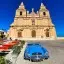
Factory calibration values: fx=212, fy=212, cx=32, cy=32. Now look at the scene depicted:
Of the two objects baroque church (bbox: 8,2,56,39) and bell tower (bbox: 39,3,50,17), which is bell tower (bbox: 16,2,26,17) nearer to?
baroque church (bbox: 8,2,56,39)

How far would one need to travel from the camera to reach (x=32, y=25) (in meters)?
72.8

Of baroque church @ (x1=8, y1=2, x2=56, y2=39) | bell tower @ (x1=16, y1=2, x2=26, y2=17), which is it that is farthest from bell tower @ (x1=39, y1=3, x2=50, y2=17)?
bell tower @ (x1=16, y1=2, x2=26, y2=17)

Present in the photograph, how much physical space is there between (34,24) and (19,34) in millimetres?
6310

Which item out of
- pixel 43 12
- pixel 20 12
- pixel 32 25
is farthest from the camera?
pixel 43 12

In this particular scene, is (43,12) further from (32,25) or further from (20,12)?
(20,12)

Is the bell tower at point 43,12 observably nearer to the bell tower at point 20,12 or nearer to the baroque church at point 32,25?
the baroque church at point 32,25

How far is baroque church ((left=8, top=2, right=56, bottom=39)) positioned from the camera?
71.2 m

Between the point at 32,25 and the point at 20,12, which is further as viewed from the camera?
the point at 20,12

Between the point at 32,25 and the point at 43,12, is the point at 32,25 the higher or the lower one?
the lower one

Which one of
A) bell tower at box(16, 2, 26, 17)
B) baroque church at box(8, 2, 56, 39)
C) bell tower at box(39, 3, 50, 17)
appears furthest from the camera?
bell tower at box(39, 3, 50, 17)

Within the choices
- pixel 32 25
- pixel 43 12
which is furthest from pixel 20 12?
pixel 43 12

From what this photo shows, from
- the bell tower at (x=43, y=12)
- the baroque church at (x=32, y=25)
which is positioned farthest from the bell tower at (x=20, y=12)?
the bell tower at (x=43, y=12)

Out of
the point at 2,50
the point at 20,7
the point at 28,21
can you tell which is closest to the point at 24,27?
the point at 28,21

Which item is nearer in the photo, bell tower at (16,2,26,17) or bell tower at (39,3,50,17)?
bell tower at (16,2,26,17)
